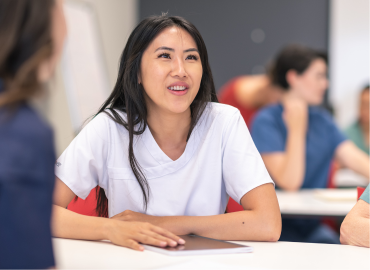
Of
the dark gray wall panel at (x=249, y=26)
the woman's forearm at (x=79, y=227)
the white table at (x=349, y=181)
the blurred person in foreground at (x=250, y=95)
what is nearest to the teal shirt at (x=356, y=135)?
the white table at (x=349, y=181)

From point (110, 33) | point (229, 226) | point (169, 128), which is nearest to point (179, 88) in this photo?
point (169, 128)

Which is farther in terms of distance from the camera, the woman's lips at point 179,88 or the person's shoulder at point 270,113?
the person's shoulder at point 270,113

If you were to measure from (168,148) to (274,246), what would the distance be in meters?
0.52

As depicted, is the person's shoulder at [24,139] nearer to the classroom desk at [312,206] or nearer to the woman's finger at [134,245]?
the woman's finger at [134,245]

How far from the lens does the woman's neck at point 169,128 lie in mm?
1489

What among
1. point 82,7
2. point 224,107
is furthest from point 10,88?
point 82,7

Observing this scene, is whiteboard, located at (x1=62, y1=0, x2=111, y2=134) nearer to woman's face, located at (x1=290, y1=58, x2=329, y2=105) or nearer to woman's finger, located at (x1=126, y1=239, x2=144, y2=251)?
woman's face, located at (x1=290, y1=58, x2=329, y2=105)

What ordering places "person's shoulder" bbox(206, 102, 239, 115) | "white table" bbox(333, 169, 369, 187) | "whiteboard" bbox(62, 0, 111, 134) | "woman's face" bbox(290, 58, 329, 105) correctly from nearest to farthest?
"person's shoulder" bbox(206, 102, 239, 115), "woman's face" bbox(290, 58, 329, 105), "white table" bbox(333, 169, 369, 187), "whiteboard" bbox(62, 0, 111, 134)

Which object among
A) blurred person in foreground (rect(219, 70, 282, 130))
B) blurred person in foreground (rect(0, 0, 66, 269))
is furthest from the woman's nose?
blurred person in foreground (rect(219, 70, 282, 130))

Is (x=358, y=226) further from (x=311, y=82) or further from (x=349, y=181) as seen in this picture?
(x=349, y=181)

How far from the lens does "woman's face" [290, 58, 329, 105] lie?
9.19 feet

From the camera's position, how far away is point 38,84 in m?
0.66

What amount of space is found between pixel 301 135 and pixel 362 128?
5.15 ft

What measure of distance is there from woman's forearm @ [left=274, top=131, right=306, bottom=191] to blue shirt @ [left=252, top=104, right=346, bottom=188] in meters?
0.09
